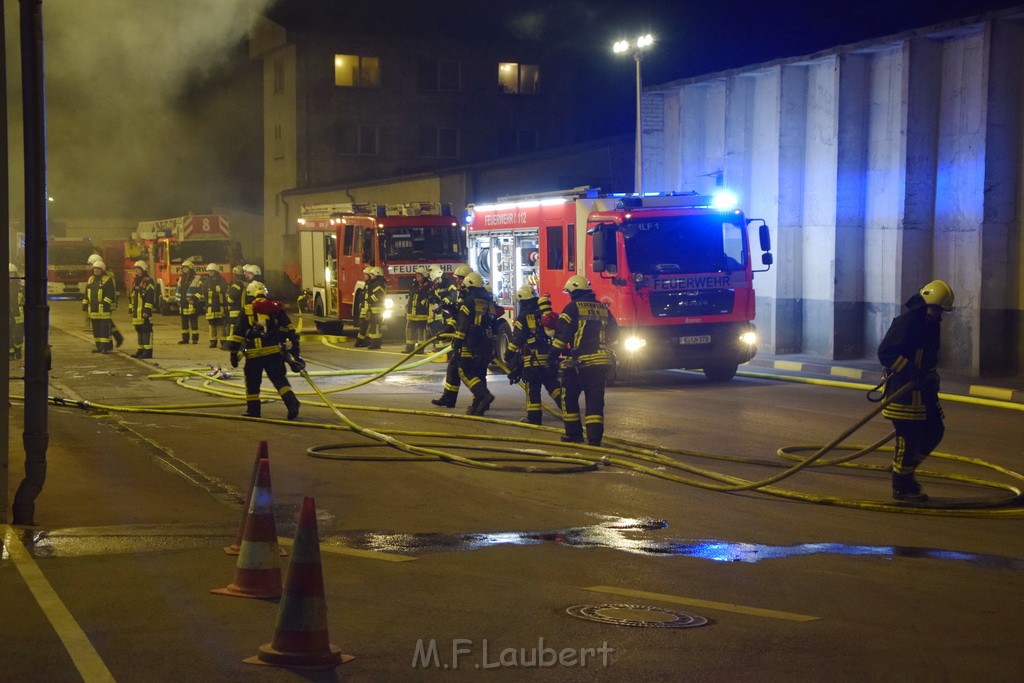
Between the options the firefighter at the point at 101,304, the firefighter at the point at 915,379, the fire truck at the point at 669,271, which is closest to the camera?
the firefighter at the point at 915,379

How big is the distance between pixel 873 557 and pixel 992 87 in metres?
12.9

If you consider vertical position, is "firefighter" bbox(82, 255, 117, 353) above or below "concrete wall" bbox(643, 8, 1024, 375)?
below

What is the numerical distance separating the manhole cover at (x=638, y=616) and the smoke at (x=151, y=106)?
38.0ft

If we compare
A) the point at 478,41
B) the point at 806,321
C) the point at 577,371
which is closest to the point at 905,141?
the point at 806,321

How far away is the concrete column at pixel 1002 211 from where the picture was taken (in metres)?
17.9

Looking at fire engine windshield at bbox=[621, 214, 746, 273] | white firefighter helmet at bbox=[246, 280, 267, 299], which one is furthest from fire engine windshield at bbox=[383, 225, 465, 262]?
white firefighter helmet at bbox=[246, 280, 267, 299]

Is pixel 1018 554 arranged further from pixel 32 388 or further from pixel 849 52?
pixel 849 52

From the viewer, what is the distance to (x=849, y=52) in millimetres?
20594

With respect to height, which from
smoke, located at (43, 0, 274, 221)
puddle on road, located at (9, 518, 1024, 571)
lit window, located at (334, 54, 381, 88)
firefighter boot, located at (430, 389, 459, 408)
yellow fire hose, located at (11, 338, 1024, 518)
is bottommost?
puddle on road, located at (9, 518, 1024, 571)

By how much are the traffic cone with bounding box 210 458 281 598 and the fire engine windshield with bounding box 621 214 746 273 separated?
35.4 ft

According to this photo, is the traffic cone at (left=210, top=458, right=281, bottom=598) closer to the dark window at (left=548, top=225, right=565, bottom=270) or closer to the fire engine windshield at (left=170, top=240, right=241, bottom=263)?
the dark window at (left=548, top=225, right=565, bottom=270)

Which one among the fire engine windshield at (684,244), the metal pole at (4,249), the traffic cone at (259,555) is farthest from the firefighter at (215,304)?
the traffic cone at (259,555)

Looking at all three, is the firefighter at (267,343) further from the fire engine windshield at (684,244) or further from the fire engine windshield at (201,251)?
the fire engine windshield at (201,251)

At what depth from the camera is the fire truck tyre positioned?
1738cm
